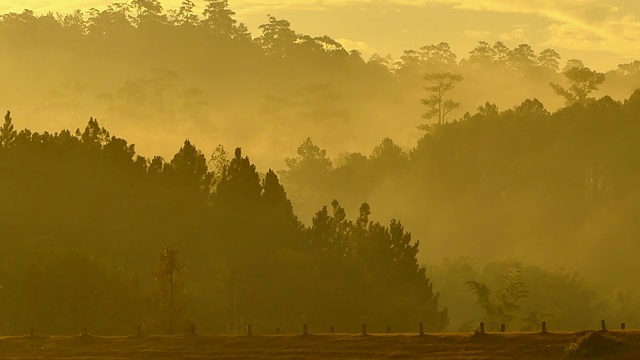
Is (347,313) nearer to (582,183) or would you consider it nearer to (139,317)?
(139,317)

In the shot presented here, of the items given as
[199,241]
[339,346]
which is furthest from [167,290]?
[199,241]

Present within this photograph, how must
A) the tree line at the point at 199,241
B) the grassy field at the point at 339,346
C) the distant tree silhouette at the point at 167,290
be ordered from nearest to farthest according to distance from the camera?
the grassy field at the point at 339,346, the distant tree silhouette at the point at 167,290, the tree line at the point at 199,241

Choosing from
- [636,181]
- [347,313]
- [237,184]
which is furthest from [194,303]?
A: [636,181]

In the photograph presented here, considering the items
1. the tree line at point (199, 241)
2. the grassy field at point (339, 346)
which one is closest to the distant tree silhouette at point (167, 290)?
the tree line at point (199, 241)

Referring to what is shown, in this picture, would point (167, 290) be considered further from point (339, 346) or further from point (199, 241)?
point (199, 241)

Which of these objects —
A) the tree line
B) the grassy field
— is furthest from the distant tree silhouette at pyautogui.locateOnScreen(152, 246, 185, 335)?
the grassy field

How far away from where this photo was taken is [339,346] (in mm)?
61500

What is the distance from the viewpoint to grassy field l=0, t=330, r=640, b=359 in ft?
187

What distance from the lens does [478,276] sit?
130 metres

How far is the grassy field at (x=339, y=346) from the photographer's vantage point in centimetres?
5700

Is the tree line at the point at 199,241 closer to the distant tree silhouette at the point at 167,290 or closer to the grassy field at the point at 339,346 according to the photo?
the distant tree silhouette at the point at 167,290

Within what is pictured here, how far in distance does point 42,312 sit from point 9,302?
2942 mm

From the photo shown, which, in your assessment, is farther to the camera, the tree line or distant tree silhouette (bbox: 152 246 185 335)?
the tree line

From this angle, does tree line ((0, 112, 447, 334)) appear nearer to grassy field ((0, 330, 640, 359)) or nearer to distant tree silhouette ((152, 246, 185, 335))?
distant tree silhouette ((152, 246, 185, 335))
